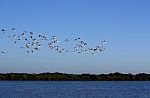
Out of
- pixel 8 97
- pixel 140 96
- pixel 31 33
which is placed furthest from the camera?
pixel 140 96

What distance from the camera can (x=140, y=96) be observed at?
299ft

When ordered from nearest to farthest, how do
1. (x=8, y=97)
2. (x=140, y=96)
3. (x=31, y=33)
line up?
(x=31, y=33) < (x=8, y=97) < (x=140, y=96)

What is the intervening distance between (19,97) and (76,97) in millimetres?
9440

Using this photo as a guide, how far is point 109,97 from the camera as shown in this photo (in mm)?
88062

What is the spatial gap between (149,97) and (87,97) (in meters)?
10.5

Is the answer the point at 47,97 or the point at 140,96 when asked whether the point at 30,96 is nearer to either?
the point at 47,97

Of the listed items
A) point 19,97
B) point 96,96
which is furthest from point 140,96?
point 19,97

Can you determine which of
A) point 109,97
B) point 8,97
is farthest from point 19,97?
point 109,97

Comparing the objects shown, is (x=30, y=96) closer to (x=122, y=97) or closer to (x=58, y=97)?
(x=58, y=97)

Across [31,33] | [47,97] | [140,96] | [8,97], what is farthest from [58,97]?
[31,33]

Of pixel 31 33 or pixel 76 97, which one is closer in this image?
pixel 31 33

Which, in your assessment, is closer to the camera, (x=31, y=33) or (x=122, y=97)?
(x=31, y=33)

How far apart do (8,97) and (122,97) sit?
1912 cm

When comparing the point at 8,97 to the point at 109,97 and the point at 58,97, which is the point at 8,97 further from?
the point at 109,97
